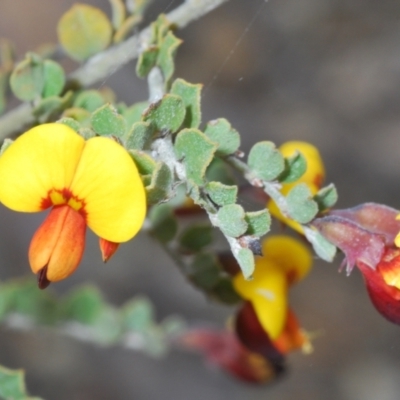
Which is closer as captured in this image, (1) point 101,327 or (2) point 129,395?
(1) point 101,327

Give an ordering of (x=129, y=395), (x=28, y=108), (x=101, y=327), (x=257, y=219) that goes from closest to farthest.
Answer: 1. (x=257, y=219)
2. (x=28, y=108)
3. (x=101, y=327)
4. (x=129, y=395)

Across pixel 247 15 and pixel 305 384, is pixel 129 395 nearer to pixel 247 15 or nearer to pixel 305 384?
pixel 305 384

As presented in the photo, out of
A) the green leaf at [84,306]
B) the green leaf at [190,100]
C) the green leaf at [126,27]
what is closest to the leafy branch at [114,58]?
the green leaf at [126,27]

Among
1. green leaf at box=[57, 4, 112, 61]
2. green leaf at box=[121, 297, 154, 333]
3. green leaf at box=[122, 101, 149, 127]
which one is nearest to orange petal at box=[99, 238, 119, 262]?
green leaf at box=[122, 101, 149, 127]

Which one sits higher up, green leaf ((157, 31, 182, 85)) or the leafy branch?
green leaf ((157, 31, 182, 85))

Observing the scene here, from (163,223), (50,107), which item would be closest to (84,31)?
(50,107)

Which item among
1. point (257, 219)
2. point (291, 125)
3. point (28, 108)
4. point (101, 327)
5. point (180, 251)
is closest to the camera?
point (257, 219)

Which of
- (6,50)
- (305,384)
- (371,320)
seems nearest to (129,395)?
(305,384)

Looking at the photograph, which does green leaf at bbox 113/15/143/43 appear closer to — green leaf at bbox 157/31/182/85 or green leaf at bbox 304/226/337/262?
green leaf at bbox 157/31/182/85
